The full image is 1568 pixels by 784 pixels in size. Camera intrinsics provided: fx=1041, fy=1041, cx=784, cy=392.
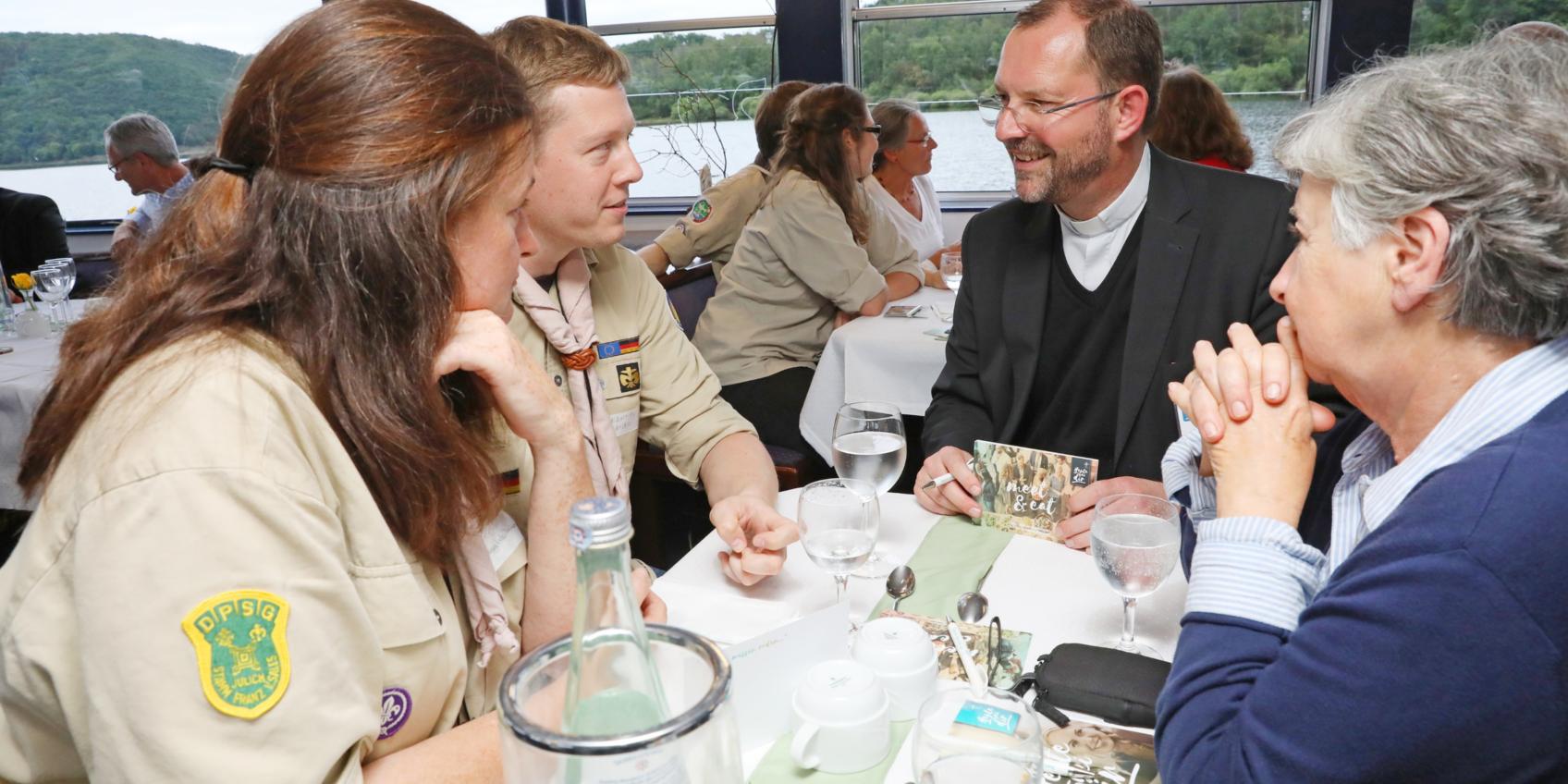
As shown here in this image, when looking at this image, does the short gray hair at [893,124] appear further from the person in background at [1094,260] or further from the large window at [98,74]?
the large window at [98,74]

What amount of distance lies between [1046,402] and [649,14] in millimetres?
5431

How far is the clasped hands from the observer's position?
3.35 feet

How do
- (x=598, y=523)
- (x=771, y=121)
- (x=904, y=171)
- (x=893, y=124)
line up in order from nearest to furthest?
(x=598, y=523)
(x=771, y=121)
(x=893, y=124)
(x=904, y=171)

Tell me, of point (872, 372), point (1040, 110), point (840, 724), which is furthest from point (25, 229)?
point (840, 724)

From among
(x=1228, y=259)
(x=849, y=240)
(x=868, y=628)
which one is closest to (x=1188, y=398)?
(x=868, y=628)

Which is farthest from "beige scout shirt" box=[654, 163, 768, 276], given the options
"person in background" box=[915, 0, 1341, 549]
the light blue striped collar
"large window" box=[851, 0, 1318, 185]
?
the light blue striped collar

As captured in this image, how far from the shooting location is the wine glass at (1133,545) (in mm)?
1119

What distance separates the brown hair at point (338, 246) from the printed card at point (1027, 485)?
77 centimetres

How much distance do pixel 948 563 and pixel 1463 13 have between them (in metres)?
5.70

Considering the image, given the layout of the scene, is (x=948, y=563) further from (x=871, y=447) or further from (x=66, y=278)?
(x=66, y=278)

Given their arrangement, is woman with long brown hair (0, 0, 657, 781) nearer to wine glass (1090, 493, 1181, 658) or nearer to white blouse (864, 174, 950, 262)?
wine glass (1090, 493, 1181, 658)

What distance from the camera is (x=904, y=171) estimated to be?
4988 mm

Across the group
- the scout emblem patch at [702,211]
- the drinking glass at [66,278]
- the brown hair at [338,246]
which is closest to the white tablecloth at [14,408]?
the drinking glass at [66,278]

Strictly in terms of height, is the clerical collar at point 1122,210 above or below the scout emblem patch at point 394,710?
above
